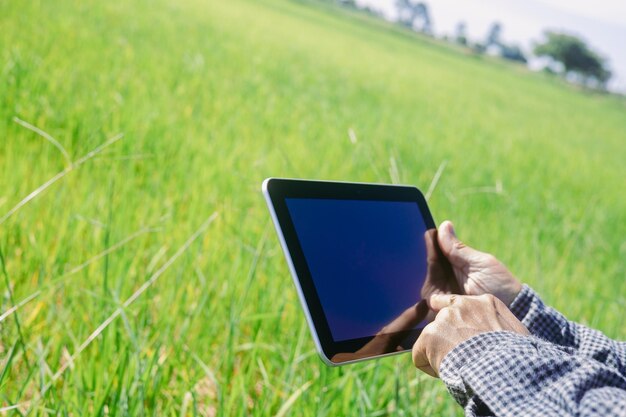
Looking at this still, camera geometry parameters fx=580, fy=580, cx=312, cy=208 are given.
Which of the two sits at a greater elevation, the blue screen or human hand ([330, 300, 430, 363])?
the blue screen

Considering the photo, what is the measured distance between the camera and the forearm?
640 millimetres

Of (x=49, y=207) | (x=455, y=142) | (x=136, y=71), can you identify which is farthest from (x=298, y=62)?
(x=49, y=207)

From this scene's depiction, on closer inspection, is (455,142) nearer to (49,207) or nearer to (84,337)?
(49,207)

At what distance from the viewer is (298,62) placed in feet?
22.4

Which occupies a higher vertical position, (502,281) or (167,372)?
(502,281)

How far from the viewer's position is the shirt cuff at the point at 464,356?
2.33ft

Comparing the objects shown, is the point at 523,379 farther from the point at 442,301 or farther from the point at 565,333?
the point at 565,333

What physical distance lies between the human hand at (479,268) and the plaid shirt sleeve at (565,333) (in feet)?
0.16

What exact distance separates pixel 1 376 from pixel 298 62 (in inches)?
251

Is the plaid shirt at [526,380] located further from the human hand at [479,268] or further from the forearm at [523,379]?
the human hand at [479,268]

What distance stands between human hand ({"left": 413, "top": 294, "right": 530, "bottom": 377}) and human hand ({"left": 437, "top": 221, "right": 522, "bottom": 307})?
24cm

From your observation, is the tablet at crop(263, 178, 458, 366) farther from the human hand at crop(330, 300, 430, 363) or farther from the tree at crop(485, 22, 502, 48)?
the tree at crop(485, 22, 502, 48)

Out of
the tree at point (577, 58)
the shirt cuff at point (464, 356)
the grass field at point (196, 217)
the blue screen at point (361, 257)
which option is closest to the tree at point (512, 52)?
the tree at point (577, 58)

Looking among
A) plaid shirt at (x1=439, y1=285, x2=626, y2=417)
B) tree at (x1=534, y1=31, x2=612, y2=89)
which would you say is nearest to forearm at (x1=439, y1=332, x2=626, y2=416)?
plaid shirt at (x1=439, y1=285, x2=626, y2=417)
